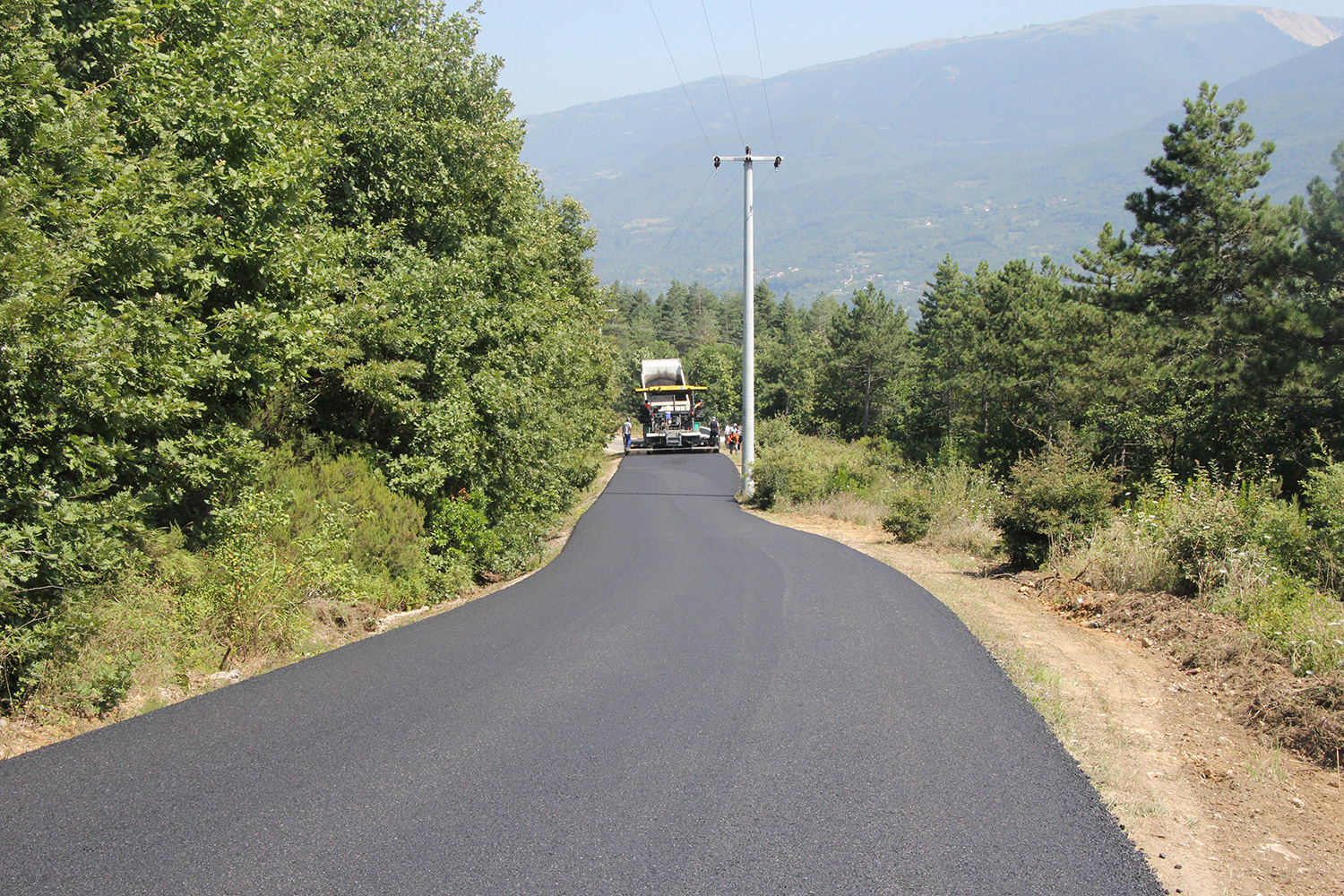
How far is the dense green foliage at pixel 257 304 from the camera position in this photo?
20.0ft

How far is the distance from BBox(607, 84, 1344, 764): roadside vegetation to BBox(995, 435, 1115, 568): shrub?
3 centimetres

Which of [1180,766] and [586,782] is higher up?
[586,782]

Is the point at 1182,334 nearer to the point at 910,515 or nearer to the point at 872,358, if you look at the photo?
the point at 910,515

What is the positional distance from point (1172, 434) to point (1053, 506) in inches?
811

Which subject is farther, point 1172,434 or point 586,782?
point 1172,434

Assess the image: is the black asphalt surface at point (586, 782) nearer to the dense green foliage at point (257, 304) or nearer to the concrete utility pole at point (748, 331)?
the dense green foliage at point (257, 304)

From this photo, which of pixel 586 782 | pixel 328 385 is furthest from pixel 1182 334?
pixel 586 782

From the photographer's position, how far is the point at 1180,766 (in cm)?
556

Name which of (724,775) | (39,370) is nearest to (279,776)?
(724,775)

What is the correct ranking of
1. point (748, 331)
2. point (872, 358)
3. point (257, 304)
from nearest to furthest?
1. point (257, 304)
2. point (748, 331)
3. point (872, 358)

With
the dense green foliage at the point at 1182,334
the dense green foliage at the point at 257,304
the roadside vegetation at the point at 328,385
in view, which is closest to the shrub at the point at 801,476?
the roadside vegetation at the point at 328,385

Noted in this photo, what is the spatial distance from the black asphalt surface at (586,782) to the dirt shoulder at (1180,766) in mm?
287

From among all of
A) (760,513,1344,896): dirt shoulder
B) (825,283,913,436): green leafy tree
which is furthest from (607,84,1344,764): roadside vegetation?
(825,283,913,436): green leafy tree

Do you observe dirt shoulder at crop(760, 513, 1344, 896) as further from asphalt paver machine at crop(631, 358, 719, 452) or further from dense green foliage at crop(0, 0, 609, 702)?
asphalt paver machine at crop(631, 358, 719, 452)
